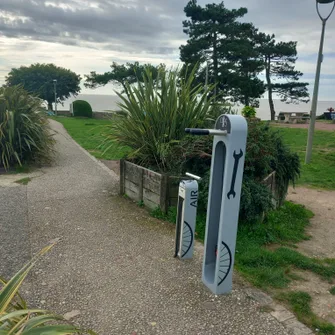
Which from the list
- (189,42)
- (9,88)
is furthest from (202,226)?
(189,42)

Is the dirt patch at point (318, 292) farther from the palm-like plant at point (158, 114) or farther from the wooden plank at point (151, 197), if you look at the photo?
the palm-like plant at point (158, 114)

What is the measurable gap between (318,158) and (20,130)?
8.28 metres

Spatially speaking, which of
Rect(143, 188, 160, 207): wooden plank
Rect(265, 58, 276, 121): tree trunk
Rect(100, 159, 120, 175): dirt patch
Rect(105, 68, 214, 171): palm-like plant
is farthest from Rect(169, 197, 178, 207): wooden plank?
Rect(265, 58, 276, 121): tree trunk

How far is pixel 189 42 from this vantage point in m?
26.6

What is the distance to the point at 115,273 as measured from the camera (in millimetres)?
3092

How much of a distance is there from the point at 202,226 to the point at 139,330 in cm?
200

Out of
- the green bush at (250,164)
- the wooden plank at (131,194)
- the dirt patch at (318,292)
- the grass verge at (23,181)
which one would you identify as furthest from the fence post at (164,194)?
the grass verge at (23,181)

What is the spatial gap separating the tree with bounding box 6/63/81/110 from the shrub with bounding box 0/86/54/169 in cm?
4079

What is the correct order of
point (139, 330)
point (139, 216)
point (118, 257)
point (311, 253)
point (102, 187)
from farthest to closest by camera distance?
point (102, 187), point (139, 216), point (311, 253), point (118, 257), point (139, 330)

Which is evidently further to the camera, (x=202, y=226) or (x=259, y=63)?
(x=259, y=63)

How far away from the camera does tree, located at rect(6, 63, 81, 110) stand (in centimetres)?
4766

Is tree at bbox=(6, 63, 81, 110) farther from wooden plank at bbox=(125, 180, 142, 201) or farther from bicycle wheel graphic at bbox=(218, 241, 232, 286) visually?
bicycle wheel graphic at bbox=(218, 241, 232, 286)

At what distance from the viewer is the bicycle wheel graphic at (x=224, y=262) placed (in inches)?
107

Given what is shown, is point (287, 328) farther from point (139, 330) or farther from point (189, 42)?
point (189, 42)
